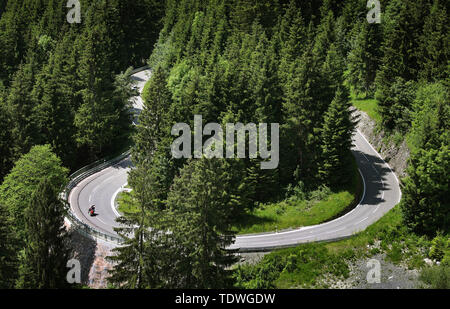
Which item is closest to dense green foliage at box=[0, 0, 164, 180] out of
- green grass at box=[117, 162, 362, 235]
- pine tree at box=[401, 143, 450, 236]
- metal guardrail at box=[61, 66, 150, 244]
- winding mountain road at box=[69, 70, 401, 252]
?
metal guardrail at box=[61, 66, 150, 244]

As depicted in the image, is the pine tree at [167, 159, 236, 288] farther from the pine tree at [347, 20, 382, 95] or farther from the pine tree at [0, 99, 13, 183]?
the pine tree at [347, 20, 382, 95]

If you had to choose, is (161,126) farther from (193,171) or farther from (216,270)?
(216,270)

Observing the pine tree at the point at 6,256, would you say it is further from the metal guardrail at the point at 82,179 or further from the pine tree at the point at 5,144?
the pine tree at the point at 5,144

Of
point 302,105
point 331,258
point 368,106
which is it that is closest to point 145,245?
point 331,258

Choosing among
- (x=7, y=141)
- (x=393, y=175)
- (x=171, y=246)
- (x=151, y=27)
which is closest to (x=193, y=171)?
(x=171, y=246)

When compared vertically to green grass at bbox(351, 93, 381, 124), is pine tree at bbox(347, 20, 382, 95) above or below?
above

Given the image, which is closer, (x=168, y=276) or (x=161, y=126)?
(x=168, y=276)

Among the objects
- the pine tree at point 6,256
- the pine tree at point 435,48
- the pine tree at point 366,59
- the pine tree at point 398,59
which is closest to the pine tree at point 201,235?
A: the pine tree at point 6,256
